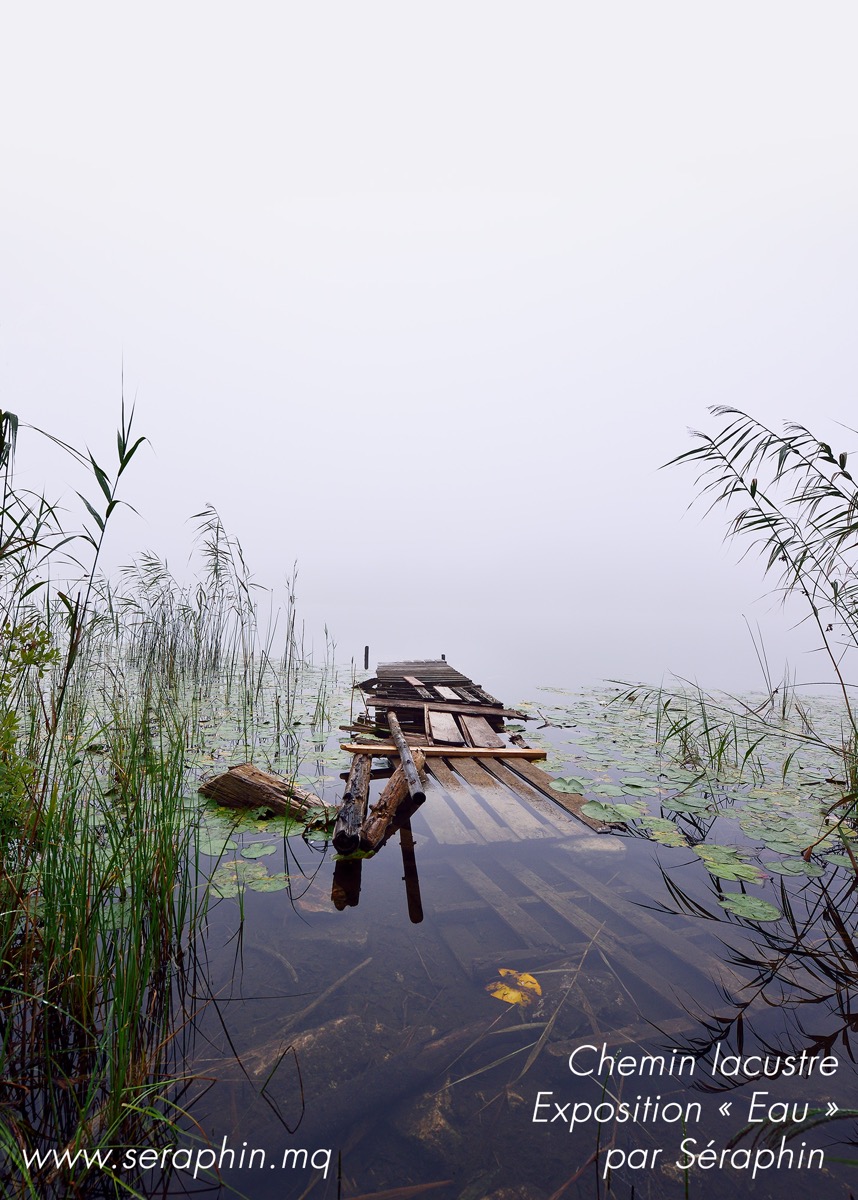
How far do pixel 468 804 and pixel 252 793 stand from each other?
1.61 metres

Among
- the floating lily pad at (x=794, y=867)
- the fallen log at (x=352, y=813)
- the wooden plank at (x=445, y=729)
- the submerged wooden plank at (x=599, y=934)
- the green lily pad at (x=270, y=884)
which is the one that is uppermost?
the wooden plank at (x=445, y=729)

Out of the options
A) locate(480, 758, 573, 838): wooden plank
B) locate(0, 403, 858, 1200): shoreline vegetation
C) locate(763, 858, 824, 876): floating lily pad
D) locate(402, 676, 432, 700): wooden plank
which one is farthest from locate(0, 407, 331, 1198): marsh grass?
locate(402, 676, 432, 700): wooden plank

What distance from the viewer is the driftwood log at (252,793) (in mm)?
3664

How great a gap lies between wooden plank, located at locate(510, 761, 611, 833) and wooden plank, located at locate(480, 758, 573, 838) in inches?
1.8

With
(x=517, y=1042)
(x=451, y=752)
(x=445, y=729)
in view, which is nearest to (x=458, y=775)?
(x=451, y=752)

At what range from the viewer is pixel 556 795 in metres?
4.32

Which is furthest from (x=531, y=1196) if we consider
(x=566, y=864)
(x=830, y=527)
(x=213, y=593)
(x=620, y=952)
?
(x=213, y=593)

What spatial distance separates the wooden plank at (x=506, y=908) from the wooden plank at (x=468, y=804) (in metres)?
0.39

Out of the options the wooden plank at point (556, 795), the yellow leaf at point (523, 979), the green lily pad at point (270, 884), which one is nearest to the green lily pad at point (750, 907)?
the wooden plank at point (556, 795)

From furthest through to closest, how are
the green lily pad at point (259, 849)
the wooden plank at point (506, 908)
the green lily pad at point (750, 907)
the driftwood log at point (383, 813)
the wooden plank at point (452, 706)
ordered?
the wooden plank at point (452, 706) → the green lily pad at point (259, 849) → the driftwood log at point (383, 813) → the green lily pad at point (750, 907) → the wooden plank at point (506, 908)

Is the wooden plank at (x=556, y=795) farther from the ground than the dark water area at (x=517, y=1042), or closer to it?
farther from the ground

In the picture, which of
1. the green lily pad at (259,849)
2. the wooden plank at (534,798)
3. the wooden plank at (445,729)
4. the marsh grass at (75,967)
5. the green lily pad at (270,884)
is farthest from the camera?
the wooden plank at (445,729)

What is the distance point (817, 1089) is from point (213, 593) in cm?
761

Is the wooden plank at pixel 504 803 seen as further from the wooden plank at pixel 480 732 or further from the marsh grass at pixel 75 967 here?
the marsh grass at pixel 75 967
